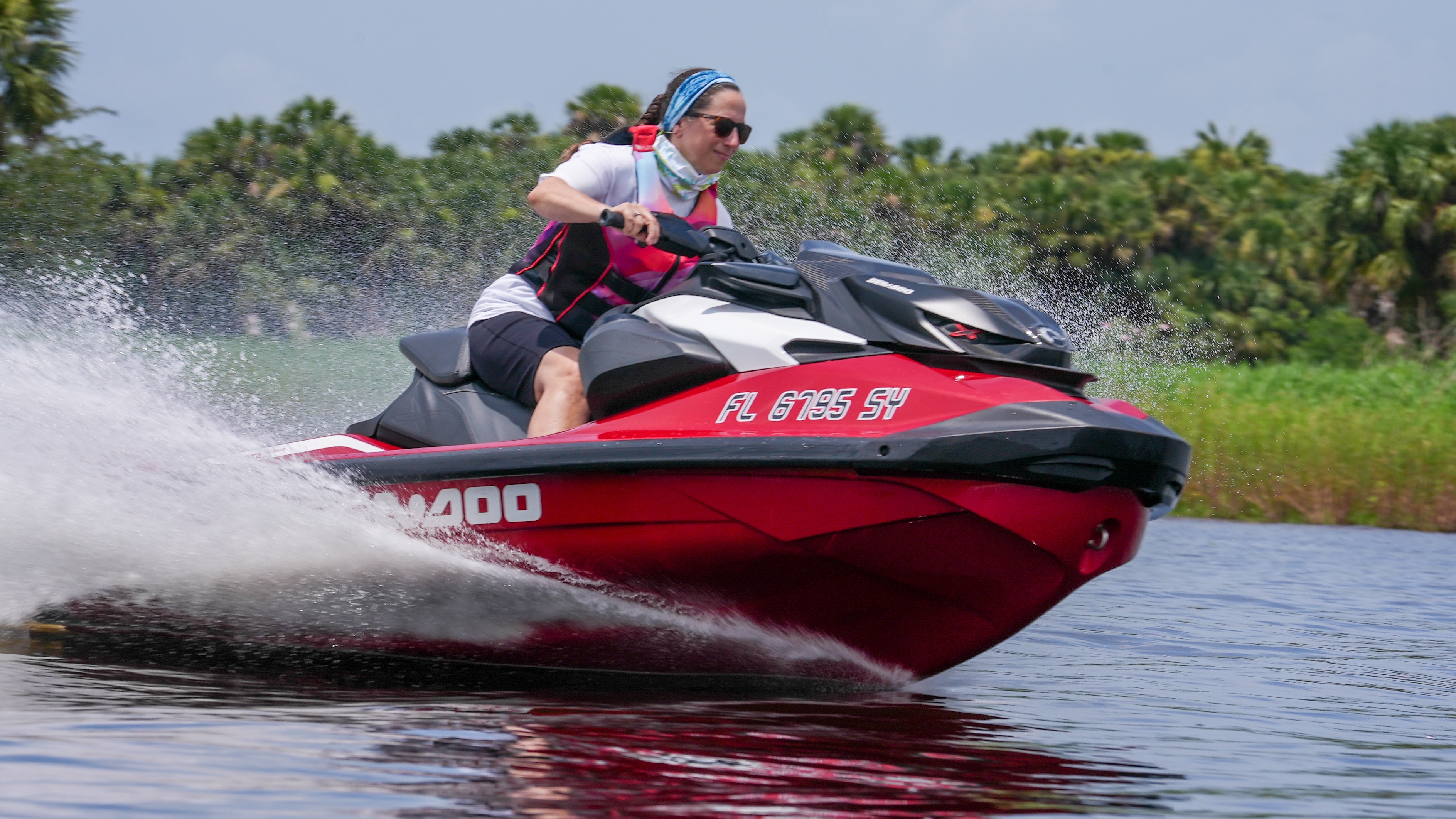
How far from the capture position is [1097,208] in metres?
26.7

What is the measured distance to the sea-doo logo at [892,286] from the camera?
11.1 ft

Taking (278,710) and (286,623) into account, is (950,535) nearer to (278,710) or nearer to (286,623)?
(278,710)

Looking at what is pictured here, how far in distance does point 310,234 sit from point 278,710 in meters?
18.2

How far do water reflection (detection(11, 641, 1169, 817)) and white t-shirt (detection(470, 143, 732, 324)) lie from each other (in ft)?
3.14

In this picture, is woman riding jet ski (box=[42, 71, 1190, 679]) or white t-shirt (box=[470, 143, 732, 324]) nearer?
woman riding jet ski (box=[42, 71, 1190, 679])

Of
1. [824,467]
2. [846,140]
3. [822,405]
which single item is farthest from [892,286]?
[846,140]

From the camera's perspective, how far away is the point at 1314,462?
1160 centimetres

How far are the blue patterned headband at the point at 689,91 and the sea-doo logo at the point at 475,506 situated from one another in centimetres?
99

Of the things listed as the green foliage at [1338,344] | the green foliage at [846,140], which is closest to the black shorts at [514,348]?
the green foliage at [846,140]

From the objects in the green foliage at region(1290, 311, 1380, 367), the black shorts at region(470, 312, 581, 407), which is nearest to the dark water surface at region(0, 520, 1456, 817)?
the black shorts at region(470, 312, 581, 407)

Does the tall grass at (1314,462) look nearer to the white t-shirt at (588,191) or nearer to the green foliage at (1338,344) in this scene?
the white t-shirt at (588,191)

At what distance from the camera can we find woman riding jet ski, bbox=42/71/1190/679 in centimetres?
320

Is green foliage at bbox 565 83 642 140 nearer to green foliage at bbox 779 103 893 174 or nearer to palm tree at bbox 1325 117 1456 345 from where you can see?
green foliage at bbox 779 103 893 174

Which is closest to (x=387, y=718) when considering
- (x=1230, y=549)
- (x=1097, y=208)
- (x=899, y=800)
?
(x=899, y=800)
